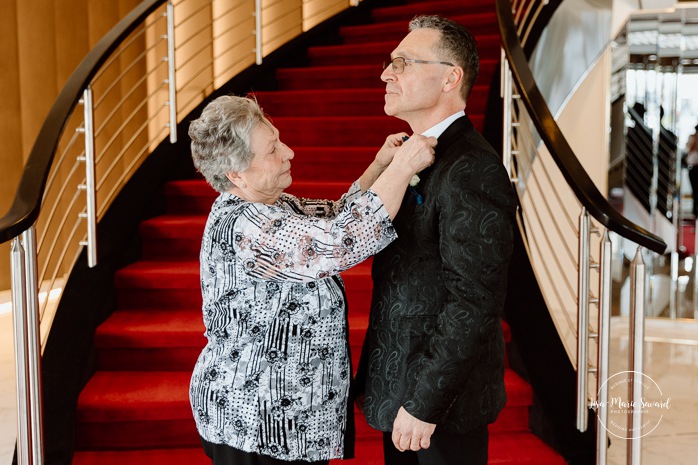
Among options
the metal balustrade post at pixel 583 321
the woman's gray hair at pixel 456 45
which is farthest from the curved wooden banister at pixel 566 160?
the woman's gray hair at pixel 456 45

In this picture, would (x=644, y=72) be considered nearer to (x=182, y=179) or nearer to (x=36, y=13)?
(x=182, y=179)

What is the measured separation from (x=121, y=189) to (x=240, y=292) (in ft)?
7.13

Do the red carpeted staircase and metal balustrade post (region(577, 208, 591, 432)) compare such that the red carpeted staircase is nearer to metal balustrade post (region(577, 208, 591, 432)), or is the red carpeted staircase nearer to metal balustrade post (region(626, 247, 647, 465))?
metal balustrade post (region(577, 208, 591, 432))

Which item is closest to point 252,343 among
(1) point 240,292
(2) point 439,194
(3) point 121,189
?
(1) point 240,292

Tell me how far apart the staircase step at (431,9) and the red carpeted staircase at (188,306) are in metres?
0.61

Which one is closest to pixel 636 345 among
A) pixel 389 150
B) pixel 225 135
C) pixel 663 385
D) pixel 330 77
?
pixel 389 150

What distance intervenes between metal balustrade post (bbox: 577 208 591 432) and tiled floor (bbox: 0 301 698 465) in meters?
0.56

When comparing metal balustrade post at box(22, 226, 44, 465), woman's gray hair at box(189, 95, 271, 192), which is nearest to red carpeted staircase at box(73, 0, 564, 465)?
metal balustrade post at box(22, 226, 44, 465)

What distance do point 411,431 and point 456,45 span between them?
2.68 feet

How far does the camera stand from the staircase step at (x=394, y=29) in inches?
204

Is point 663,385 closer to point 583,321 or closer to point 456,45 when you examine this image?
point 583,321

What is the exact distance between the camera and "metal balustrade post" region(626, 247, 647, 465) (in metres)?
2.27

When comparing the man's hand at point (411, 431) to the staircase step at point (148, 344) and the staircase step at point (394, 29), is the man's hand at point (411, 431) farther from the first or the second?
the staircase step at point (394, 29)

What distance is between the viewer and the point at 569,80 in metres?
6.62
